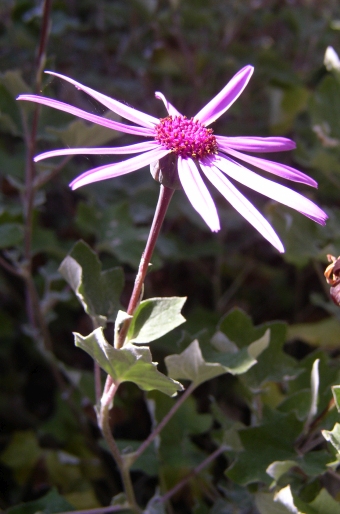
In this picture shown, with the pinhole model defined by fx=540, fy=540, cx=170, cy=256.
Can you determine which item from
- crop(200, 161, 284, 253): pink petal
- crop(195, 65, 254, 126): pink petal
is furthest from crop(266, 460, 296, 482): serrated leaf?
crop(195, 65, 254, 126): pink petal

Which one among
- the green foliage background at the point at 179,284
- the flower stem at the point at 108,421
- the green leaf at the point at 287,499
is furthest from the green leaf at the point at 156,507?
the green leaf at the point at 287,499

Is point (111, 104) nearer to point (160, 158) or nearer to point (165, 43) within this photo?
point (160, 158)

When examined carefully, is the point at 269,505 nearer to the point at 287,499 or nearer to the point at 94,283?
the point at 287,499

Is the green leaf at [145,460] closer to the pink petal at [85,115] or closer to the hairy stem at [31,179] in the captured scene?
the hairy stem at [31,179]

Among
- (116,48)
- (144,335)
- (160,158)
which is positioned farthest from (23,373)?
(116,48)

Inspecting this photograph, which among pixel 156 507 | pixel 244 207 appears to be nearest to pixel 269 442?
pixel 156 507

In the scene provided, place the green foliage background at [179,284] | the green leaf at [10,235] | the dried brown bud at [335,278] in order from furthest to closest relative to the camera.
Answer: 1. the green leaf at [10,235]
2. the green foliage background at [179,284]
3. the dried brown bud at [335,278]

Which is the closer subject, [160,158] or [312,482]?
[160,158]

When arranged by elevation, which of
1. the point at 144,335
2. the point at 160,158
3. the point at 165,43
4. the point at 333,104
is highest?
the point at 165,43
